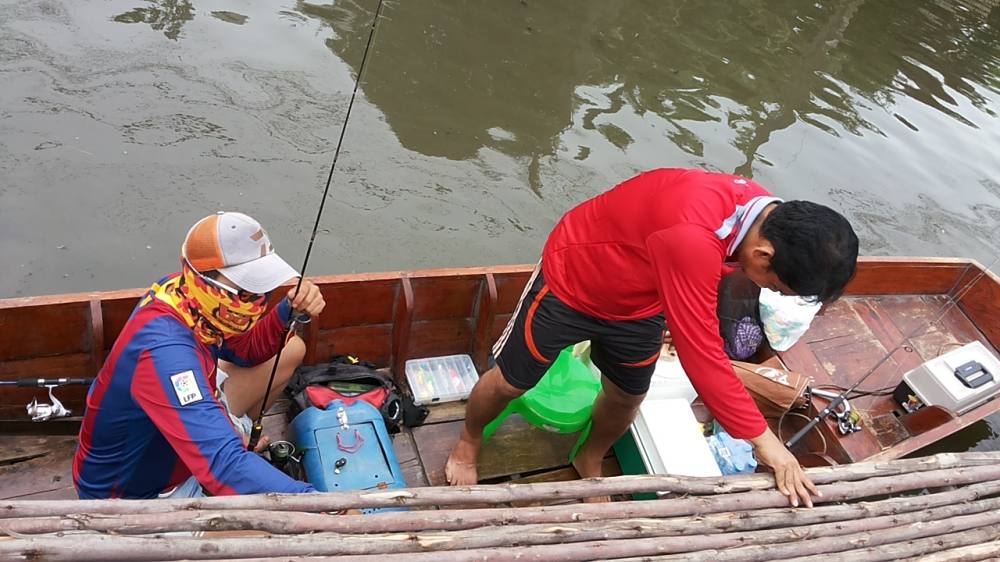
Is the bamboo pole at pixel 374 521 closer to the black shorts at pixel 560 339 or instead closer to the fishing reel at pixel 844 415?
the black shorts at pixel 560 339

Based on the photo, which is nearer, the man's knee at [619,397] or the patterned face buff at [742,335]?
the man's knee at [619,397]

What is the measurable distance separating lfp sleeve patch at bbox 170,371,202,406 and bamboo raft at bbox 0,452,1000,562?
0.46 meters

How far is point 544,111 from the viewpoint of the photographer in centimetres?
873

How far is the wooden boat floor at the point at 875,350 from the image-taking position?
4.57 metres

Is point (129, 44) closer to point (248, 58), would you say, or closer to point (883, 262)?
point (248, 58)

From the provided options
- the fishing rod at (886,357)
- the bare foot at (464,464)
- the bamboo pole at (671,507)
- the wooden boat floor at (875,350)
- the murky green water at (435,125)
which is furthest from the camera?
the murky green water at (435,125)

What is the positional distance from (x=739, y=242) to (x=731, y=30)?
11.0m

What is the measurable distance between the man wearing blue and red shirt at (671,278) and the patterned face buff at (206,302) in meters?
1.20

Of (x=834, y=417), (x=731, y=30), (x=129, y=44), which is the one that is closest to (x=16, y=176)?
(x=129, y=44)

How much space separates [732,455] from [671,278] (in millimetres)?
2094

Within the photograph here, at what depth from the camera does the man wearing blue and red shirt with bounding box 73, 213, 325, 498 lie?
235 centimetres

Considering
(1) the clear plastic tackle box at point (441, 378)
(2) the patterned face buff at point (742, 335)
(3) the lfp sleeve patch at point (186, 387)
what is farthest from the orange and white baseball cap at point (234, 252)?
Answer: (2) the patterned face buff at point (742, 335)

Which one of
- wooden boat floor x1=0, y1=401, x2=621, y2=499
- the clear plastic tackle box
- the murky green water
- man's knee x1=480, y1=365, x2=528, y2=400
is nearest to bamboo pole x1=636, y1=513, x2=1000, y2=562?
man's knee x1=480, y1=365, x2=528, y2=400

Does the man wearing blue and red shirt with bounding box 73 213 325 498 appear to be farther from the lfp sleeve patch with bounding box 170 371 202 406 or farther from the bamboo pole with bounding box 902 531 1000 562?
the bamboo pole with bounding box 902 531 1000 562
